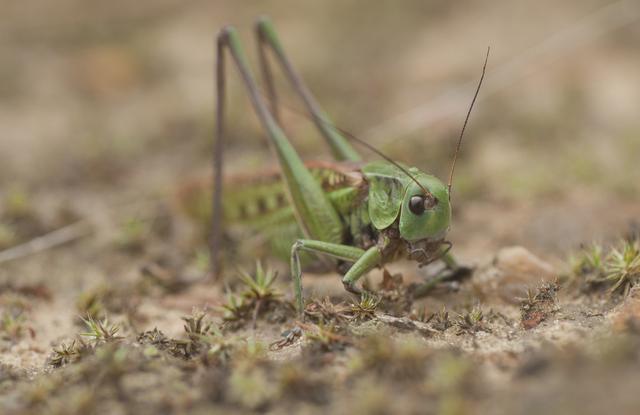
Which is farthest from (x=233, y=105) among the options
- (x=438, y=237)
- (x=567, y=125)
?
(x=438, y=237)

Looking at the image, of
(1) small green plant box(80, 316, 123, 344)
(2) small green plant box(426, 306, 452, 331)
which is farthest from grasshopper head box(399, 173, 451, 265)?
(1) small green plant box(80, 316, 123, 344)

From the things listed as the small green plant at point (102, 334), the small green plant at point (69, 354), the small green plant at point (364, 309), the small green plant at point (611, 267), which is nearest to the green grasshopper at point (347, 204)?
the small green plant at point (364, 309)

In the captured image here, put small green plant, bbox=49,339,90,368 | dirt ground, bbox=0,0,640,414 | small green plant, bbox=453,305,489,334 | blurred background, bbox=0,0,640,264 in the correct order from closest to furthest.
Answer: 1. dirt ground, bbox=0,0,640,414
2. small green plant, bbox=49,339,90,368
3. small green plant, bbox=453,305,489,334
4. blurred background, bbox=0,0,640,264

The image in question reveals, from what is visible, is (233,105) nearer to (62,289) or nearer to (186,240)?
(186,240)

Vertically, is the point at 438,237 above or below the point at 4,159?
below

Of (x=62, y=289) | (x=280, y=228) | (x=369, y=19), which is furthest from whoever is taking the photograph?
(x=369, y=19)

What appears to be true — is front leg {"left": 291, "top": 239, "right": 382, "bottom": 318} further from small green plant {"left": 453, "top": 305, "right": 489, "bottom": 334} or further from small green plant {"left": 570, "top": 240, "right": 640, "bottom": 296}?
small green plant {"left": 570, "top": 240, "right": 640, "bottom": 296}

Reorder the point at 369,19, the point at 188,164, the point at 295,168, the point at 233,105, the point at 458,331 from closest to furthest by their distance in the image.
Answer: the point at 458,331 → the point at 295,168 → the point at 188,164 → the point at 233,105 → the point at 369,19
